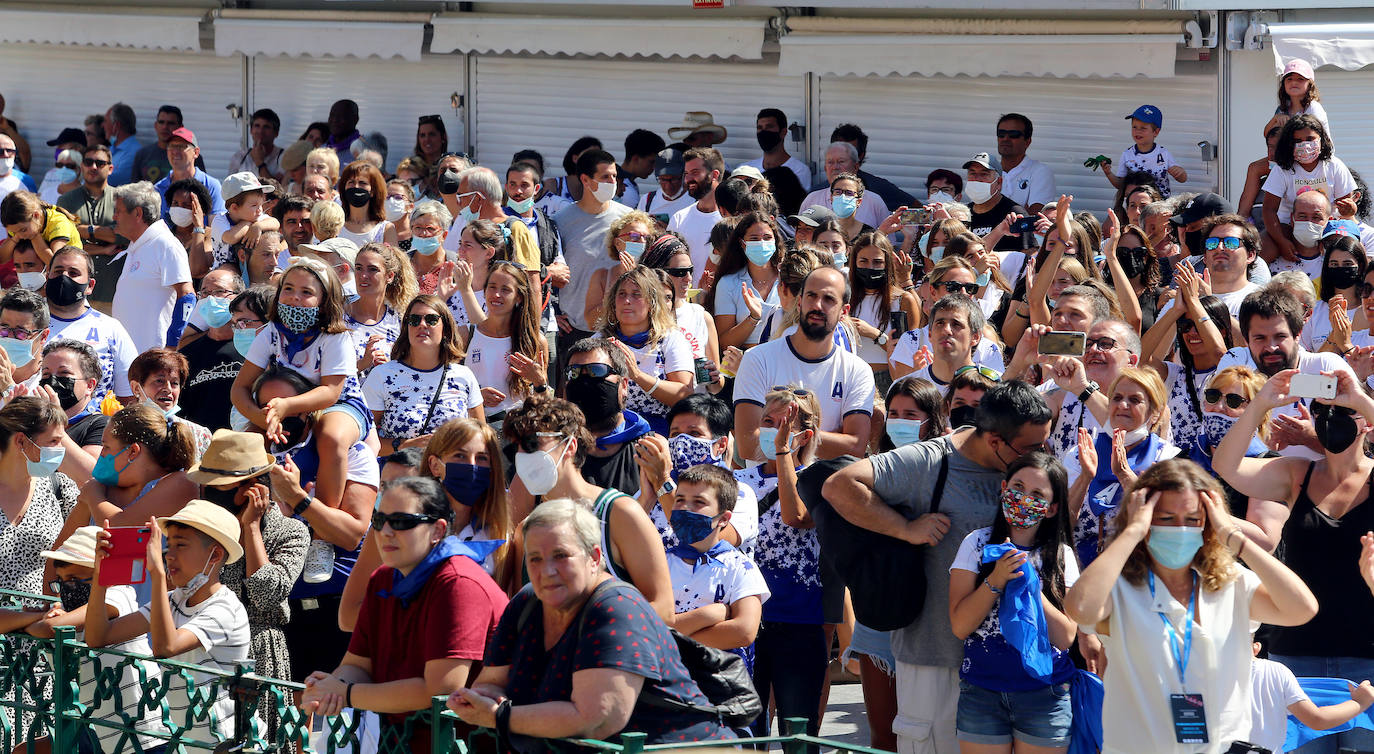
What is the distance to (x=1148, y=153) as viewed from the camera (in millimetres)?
12430

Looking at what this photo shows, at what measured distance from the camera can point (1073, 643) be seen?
19.0 ft

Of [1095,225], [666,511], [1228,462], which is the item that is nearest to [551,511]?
[666,511]

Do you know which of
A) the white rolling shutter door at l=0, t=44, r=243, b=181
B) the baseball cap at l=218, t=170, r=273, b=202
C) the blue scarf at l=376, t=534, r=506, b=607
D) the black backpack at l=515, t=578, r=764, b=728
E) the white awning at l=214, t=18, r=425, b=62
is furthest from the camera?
the white rolling shutter door at l=0, t=44, r=243, b=181

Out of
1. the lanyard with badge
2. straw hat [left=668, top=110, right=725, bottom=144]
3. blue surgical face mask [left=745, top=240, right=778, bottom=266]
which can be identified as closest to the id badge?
the lanyard with badge

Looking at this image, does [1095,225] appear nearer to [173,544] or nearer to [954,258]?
A: [954,258]

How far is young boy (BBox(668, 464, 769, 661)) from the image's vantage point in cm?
596

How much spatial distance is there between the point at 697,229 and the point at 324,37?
594 centimetres

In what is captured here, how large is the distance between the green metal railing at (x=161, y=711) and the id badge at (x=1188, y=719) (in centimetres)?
107

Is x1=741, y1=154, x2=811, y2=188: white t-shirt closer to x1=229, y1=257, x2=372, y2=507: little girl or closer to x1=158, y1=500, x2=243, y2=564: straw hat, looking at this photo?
x1=229, y1=257, x2=372, y2=507: little girl

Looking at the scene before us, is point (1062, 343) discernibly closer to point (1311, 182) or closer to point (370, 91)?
point (1311, 182)

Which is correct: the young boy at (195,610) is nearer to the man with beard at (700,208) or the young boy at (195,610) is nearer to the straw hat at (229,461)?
the straw hat at (229,461)

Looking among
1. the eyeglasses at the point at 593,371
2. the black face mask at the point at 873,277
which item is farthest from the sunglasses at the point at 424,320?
the black face mask at the point at 873,277

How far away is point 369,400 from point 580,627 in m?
3.62

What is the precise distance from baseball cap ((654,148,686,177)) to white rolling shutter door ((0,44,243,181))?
587 cm
